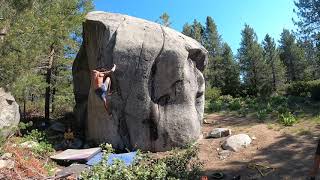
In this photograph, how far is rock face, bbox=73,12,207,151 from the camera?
14875 millimetres

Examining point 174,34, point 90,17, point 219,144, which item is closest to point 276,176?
point 219,144

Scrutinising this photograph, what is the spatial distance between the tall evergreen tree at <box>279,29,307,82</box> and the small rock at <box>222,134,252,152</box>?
142ft

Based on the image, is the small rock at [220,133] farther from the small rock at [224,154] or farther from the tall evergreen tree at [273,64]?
the tall evergreen tree at [273,64]

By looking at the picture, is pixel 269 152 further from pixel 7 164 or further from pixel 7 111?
pixel 7 111

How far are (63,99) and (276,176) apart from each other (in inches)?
500

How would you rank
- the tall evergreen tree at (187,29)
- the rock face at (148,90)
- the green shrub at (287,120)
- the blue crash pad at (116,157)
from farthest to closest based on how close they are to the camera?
1. the tall evergreen tree at (187,29)
2. the green shrub at (287,120)
3. the rock face at (148,90)
4. the blue crash pad at (116,157)

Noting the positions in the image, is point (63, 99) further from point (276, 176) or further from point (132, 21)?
point (276, 176)

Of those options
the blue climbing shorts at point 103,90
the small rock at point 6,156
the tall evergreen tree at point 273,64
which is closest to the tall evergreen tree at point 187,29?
the tall evergreen tree at point 273,64

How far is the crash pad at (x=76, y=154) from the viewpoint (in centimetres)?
1370

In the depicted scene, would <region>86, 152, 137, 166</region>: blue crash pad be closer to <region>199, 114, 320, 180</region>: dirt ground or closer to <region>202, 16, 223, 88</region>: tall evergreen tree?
<region>199, 114, 320, 180</region>: dirt ground

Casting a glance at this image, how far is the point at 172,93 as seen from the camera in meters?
15.1

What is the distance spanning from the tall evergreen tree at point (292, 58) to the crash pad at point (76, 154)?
45.8 metres

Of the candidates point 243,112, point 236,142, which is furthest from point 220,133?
point 243,112

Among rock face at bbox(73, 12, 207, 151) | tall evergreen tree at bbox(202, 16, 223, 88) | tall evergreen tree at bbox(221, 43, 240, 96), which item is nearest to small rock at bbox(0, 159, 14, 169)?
rock face at bbox(73, 12, 207, 151)
